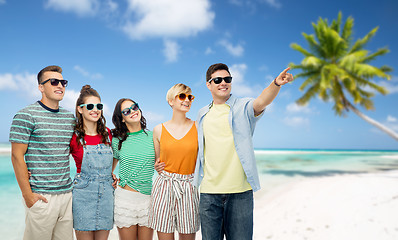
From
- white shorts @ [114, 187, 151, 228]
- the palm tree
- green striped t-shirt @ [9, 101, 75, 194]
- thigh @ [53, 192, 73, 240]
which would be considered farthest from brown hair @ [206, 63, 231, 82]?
the palm tree

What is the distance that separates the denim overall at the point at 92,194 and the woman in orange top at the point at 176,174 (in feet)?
1.87

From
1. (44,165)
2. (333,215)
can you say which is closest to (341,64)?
(333,215)

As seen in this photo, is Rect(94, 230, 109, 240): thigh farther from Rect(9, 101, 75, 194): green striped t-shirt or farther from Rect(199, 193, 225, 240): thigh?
Rect(199, 193, 225, 240): thigh

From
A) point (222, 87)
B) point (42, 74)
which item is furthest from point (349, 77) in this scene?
point (42, 74)

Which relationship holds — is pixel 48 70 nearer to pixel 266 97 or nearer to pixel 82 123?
pixel 82 123

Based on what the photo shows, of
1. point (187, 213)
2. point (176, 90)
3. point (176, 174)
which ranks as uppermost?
point (176, 90)

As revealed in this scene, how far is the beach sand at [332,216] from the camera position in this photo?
589 cm

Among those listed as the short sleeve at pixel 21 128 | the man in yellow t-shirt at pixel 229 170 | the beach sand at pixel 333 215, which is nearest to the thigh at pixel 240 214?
the man in yellow t-shirt at pixel 229 170

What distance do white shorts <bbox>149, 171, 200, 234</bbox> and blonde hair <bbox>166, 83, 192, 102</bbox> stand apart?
1.00 metres

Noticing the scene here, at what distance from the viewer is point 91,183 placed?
3.28 metres

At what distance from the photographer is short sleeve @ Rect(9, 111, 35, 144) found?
290cm

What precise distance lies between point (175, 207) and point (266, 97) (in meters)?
1.67

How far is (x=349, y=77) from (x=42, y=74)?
827 inches

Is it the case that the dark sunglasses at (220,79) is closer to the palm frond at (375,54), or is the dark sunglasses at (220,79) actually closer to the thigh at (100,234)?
the thigh at (100,234)
